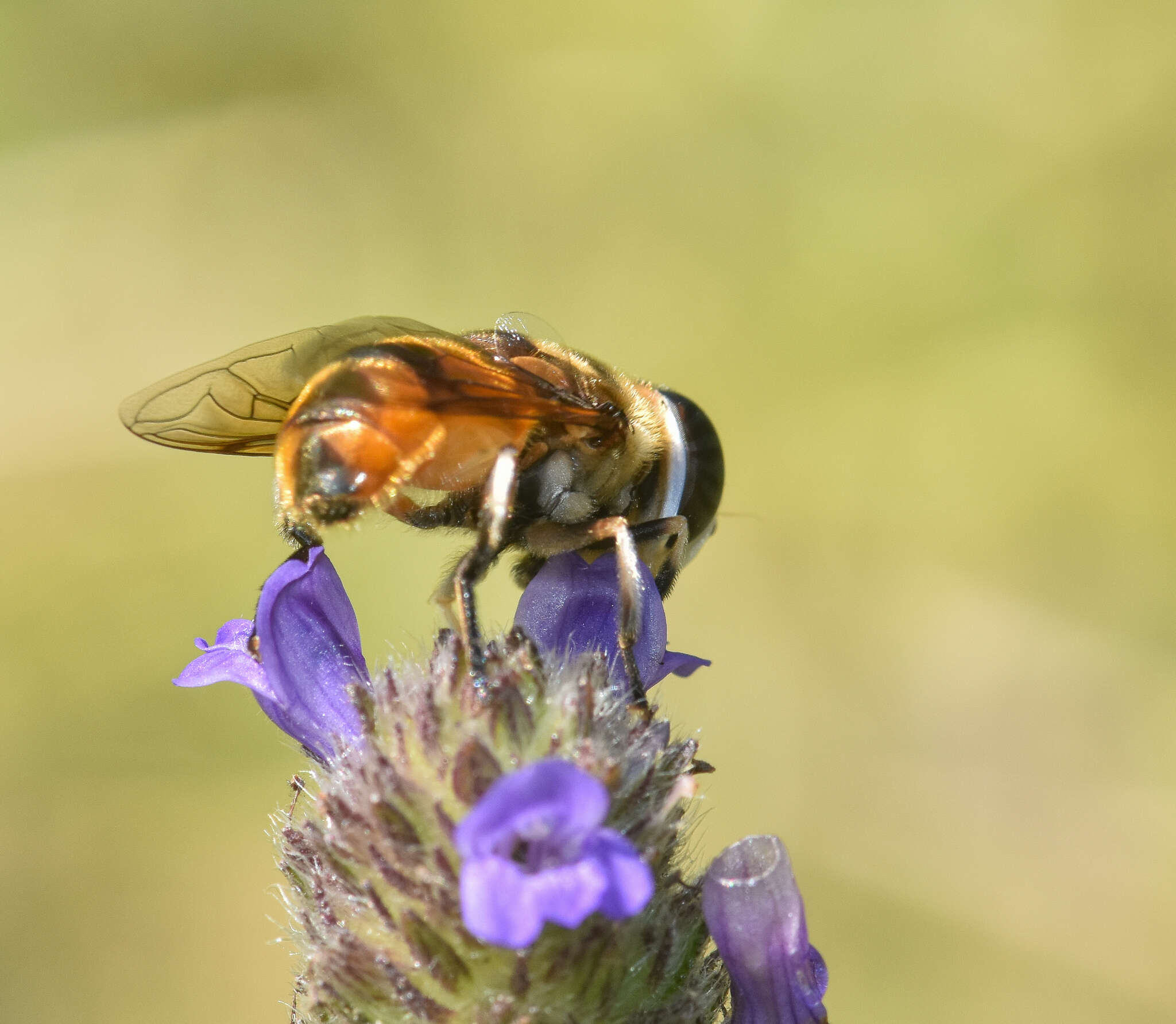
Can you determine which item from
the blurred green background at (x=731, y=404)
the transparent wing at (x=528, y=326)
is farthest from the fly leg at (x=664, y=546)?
the blurred green background at (x=731, y=404)

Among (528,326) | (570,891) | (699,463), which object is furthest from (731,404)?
(570,891)

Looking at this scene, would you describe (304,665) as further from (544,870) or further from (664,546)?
(544,870)

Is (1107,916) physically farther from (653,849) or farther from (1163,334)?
(653,849)

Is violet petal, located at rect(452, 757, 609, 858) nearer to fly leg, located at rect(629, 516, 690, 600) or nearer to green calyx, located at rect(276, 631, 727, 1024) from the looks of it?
green calyx, located at rect(276, 631, 727, 1024)

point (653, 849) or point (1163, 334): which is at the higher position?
point (653, 849)

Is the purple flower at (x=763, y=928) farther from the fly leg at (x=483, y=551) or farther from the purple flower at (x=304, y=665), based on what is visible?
the purple flower at (x=304, y=665)

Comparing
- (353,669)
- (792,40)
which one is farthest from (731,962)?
(792,40)

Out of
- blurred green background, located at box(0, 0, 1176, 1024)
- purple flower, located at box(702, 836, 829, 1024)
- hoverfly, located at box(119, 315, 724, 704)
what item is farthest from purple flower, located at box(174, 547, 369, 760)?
blurred green background, located at box(0, 0, 1176, 1024)
